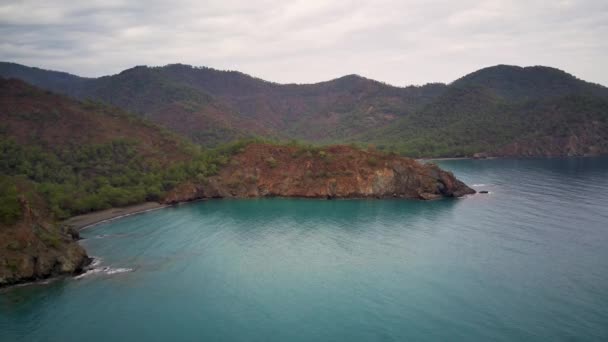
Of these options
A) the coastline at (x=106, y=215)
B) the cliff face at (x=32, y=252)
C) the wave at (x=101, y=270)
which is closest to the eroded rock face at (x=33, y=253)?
the cliff face at (x=32, y=252)

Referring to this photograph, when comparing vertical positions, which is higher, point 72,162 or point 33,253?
point 72,162

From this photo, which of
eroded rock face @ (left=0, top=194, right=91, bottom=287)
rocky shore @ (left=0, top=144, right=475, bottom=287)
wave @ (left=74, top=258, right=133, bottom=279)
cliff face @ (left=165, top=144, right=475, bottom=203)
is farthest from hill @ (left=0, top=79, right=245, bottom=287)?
cliff face @ (left=165, top=144, right=475, bottom=203)

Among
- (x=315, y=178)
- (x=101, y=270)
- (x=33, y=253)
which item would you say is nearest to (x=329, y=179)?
(x=315, y=178)

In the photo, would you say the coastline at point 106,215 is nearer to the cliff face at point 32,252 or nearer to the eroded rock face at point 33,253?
the cliff face at point 32,252

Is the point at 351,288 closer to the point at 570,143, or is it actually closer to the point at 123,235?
the point at 123,235

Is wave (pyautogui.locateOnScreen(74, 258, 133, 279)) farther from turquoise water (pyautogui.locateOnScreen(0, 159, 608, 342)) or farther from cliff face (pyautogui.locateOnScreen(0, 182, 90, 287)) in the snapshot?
cliff face (pyautogui.locateOnScreen(0, 182, 90, 287))

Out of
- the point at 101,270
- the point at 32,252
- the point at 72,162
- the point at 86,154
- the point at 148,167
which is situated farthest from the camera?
the point at 148,167

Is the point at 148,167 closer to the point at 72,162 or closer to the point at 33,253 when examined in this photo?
the point at 72,162

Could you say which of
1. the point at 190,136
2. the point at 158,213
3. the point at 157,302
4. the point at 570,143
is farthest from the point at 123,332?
the point at 570,143
